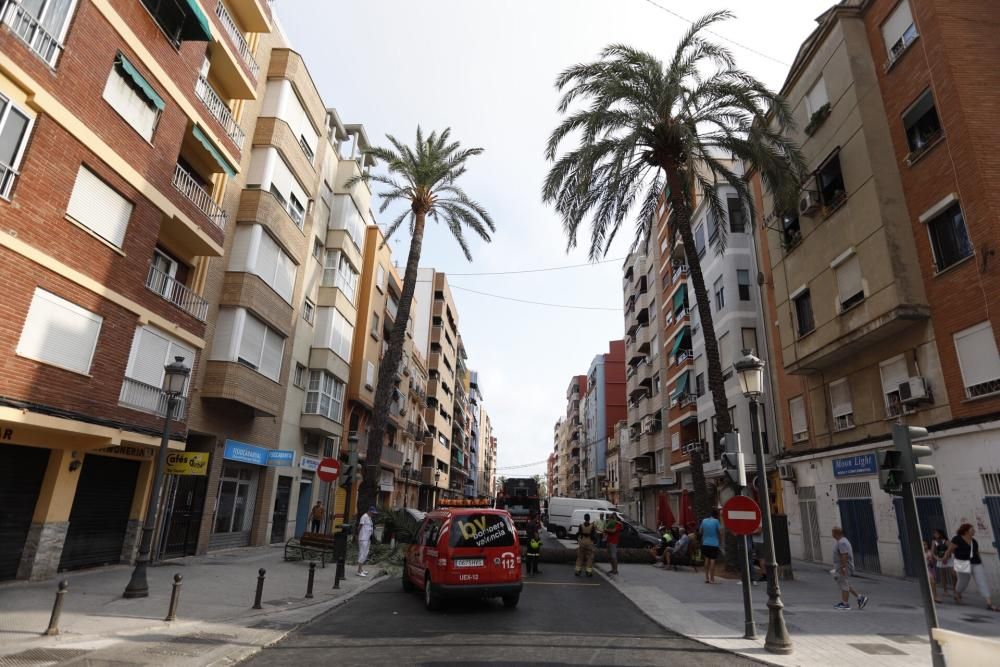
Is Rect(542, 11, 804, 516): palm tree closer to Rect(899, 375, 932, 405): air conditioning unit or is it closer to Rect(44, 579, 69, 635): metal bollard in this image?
Rect(899, 375, 932, 405): air conditioning unit

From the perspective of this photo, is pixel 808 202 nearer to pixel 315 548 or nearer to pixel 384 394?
pixel 384 394

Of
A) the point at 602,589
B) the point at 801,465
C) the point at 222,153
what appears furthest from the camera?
the point at 801,465

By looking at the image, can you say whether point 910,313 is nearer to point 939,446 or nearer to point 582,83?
point 939,446

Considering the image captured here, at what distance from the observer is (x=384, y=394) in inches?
893

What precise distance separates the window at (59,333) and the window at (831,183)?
21.9 metres

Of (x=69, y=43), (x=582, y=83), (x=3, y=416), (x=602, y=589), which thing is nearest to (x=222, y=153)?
(x=69, y=43)

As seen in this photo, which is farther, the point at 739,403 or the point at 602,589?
the point at 739,403

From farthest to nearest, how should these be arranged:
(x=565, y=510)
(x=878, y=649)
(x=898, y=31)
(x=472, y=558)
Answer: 1. (x=565, y=510)
2. (x=898, y=31)
3. (x=472, y=558)
4. (x=878, y=649)

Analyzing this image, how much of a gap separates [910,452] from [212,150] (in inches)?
754

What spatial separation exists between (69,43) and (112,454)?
952 centimetres

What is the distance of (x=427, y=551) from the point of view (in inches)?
435

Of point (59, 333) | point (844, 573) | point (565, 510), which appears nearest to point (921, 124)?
point (844, 573)

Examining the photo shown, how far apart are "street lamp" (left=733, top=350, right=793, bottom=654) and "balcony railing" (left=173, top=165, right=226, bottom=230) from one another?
15.4 metres

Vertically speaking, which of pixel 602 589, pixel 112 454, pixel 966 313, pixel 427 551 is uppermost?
pixel 966 313
